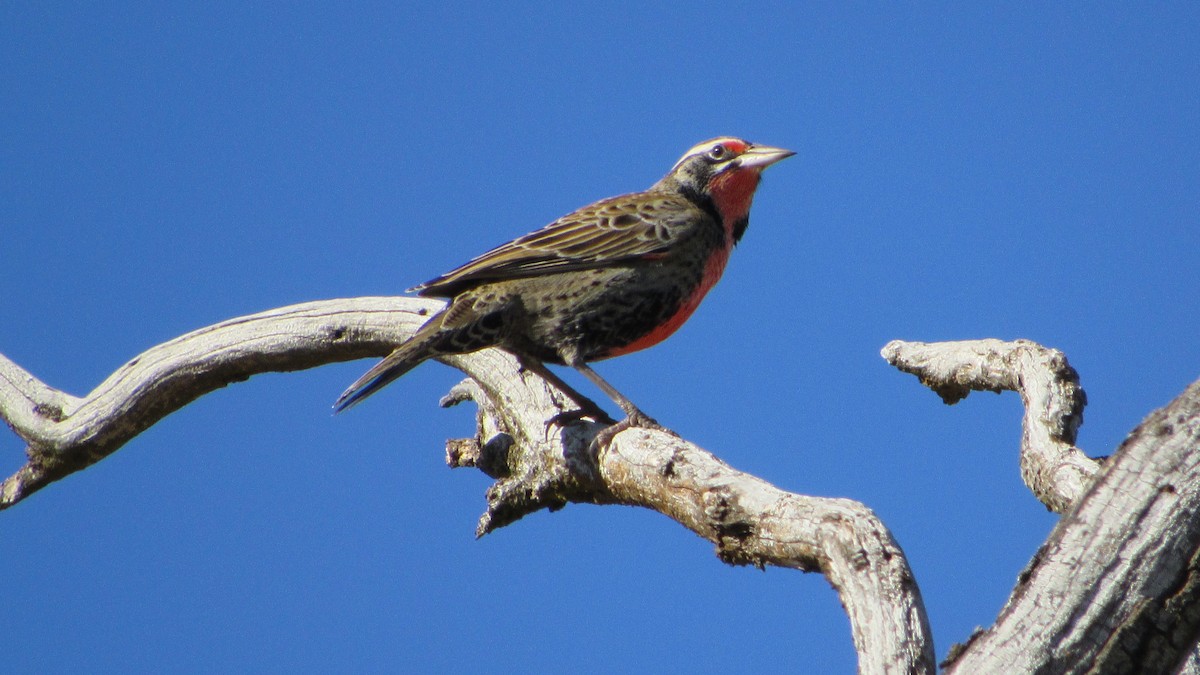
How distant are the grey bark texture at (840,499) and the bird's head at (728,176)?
1.89m

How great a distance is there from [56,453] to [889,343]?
236 inches

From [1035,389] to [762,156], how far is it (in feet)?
10.5

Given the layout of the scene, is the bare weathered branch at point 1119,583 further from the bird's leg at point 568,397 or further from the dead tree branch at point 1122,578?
the bird's leg at point 568,397

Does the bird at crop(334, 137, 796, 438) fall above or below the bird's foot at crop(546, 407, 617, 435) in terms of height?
above

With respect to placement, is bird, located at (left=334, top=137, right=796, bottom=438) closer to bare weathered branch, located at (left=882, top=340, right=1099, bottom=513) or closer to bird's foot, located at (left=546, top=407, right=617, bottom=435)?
bird's foot, located at (left=546, top=407, right=617, bottom=435)

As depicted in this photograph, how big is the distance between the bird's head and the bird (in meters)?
0.53

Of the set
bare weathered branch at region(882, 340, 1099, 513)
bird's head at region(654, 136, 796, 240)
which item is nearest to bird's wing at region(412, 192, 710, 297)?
bird's head at region(654, 136, 796, 240)

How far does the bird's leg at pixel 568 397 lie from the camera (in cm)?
756

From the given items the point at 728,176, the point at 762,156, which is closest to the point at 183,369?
the point at 728,176

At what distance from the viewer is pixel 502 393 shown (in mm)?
8328

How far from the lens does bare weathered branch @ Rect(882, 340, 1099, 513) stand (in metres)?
6.11

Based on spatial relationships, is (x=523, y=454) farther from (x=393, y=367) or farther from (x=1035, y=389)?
(x=1035, y=389)

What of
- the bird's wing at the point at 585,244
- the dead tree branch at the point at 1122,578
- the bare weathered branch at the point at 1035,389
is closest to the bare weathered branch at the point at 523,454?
the dead tree branch at the point at 1122,578

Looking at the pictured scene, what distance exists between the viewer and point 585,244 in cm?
816
